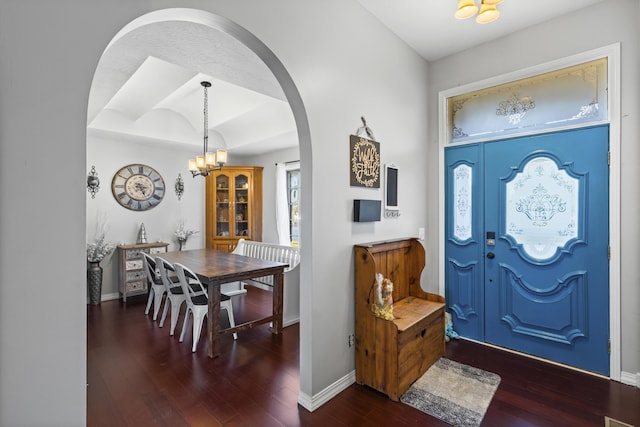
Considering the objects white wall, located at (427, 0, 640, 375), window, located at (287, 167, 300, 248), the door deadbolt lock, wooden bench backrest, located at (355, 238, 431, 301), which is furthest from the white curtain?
white wall, located at (427, 0, 640, 375)

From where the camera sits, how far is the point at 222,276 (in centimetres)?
290

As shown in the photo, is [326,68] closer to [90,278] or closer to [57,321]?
[57,321]

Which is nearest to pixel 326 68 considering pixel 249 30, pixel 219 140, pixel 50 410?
pixel 249 30

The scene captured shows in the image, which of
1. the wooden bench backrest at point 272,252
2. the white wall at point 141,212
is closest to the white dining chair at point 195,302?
the wooden bench backrest at point 272,252

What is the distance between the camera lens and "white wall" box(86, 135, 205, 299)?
15.4ft

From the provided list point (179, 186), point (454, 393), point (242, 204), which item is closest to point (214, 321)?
point (454, 393)

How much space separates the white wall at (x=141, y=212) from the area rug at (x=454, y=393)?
15.2ft

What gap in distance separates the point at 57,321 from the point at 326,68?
2.03m

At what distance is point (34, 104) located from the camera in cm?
106

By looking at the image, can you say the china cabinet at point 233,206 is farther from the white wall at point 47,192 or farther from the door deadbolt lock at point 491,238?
the white wall at point 47,192

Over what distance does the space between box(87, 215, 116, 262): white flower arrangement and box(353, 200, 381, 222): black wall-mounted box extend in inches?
159

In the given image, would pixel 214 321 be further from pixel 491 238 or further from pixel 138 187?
pixel 138 187

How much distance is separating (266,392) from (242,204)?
430 cm

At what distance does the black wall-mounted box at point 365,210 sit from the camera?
240 cm
